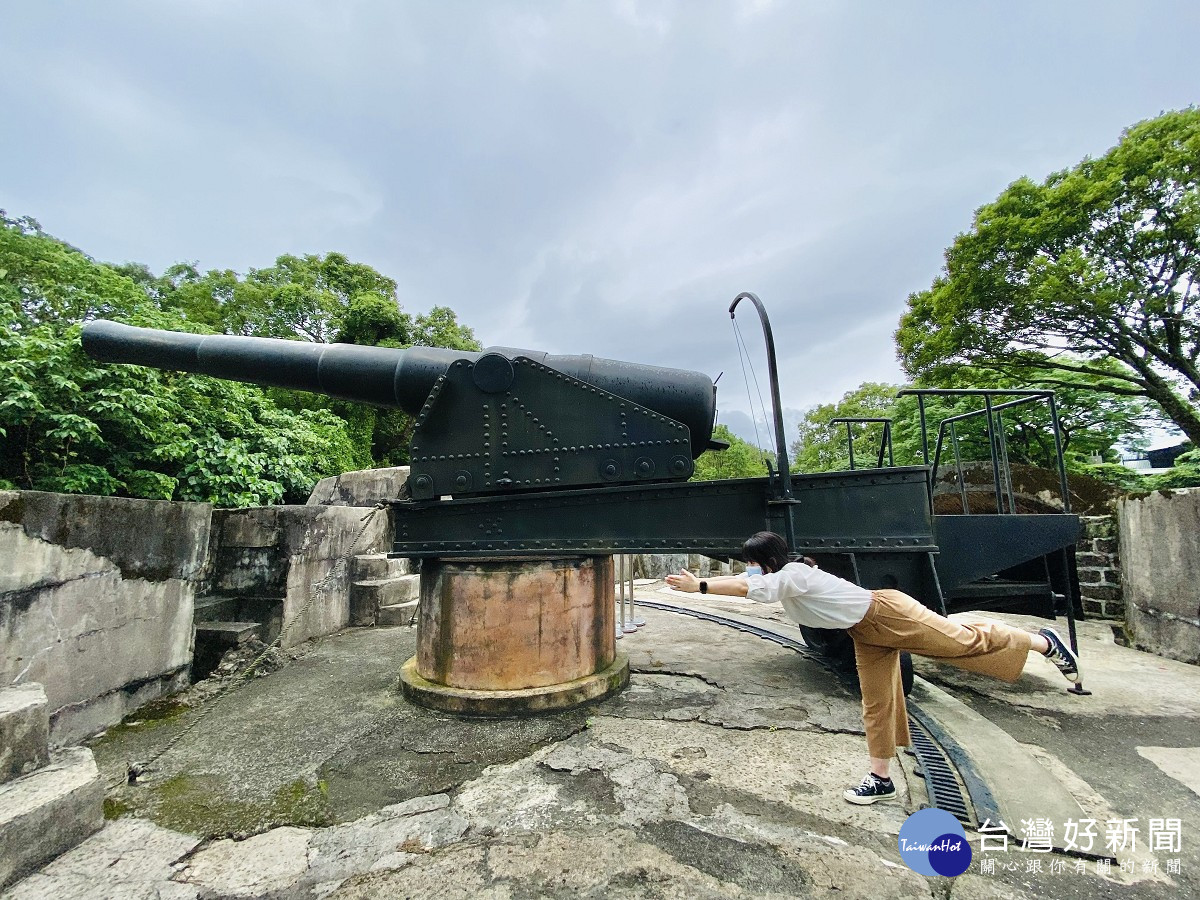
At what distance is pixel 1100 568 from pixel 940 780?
219 inches

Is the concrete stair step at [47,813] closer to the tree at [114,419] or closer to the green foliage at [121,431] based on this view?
the tree at [114,419]

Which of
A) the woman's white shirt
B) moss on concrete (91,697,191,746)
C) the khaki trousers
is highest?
the woman's white shirt

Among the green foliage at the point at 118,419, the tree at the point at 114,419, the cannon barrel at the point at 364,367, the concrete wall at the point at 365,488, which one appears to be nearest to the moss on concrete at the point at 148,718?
the cannon barrel at the point at 364,367

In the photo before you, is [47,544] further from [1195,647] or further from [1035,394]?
[1195,647]

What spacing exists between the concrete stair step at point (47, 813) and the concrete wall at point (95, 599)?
33.2 inches

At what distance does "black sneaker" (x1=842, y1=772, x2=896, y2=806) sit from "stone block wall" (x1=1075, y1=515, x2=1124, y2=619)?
5669 millimetres

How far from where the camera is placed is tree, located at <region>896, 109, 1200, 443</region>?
10.4 metres

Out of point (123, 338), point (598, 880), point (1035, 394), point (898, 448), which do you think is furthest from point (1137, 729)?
point (898, 448)

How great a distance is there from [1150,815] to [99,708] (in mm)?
5050

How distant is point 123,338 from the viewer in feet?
14.8

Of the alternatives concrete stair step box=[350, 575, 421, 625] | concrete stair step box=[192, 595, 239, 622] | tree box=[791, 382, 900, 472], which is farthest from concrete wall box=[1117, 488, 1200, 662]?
tree box=[791, 382, 900, 472]

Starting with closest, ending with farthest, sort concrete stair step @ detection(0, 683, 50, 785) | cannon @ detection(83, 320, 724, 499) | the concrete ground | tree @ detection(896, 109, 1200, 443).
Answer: the concrete ground → concrete stair step @ detection(0, 683, 50, 785) → cannon @ detection(83, 320, 724, 499) → tree @ detection(896, 109, 1200, 443)

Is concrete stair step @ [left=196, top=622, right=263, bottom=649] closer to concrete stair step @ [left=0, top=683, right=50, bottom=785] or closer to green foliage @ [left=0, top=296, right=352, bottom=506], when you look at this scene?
concrete stair step @ [left=0, top=683, right=50, bottom=785]

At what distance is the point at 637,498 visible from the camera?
11.7ft
